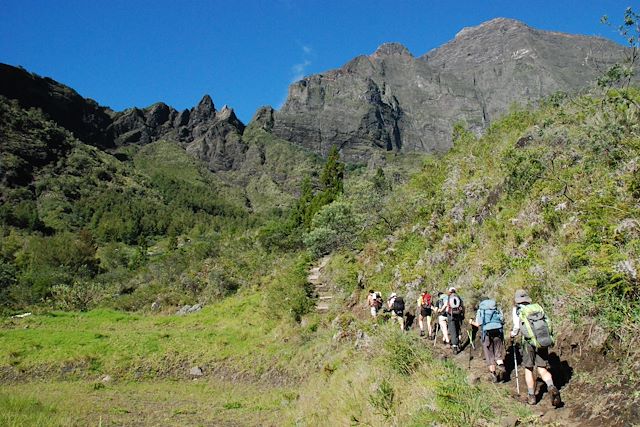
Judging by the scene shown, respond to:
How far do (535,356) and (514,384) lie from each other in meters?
1.48

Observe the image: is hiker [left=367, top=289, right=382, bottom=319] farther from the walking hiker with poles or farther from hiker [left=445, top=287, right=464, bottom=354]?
hiker [left=445, top=287, right=464, bottom=354]

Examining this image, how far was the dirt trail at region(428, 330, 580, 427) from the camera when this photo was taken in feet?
19.6

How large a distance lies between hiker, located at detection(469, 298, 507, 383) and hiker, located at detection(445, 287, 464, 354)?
6.72 feet

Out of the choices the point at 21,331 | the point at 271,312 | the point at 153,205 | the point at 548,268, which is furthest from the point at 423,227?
the point at 153,205

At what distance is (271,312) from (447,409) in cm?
1552

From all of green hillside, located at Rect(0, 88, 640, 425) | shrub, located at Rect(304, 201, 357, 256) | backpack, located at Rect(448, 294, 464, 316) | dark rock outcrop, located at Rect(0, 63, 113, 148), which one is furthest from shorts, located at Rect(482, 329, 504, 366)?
dark rock outcrop, located at Rect(0, 63, 113, 148)

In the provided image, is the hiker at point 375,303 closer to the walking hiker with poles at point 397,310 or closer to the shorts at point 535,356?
the walking hiker with poles at point 397,310

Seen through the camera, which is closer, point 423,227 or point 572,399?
point 572,399

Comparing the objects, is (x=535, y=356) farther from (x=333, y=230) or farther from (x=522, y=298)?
(x=333, y=230)

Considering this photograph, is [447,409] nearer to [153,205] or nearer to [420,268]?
[420,268]

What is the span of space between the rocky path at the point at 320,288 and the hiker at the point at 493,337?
12.4 m

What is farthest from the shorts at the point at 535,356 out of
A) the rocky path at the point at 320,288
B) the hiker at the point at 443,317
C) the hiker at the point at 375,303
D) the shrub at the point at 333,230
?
the shrub at the point at 333,230

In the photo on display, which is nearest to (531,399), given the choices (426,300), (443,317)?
(443,317)

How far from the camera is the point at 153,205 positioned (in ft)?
390
